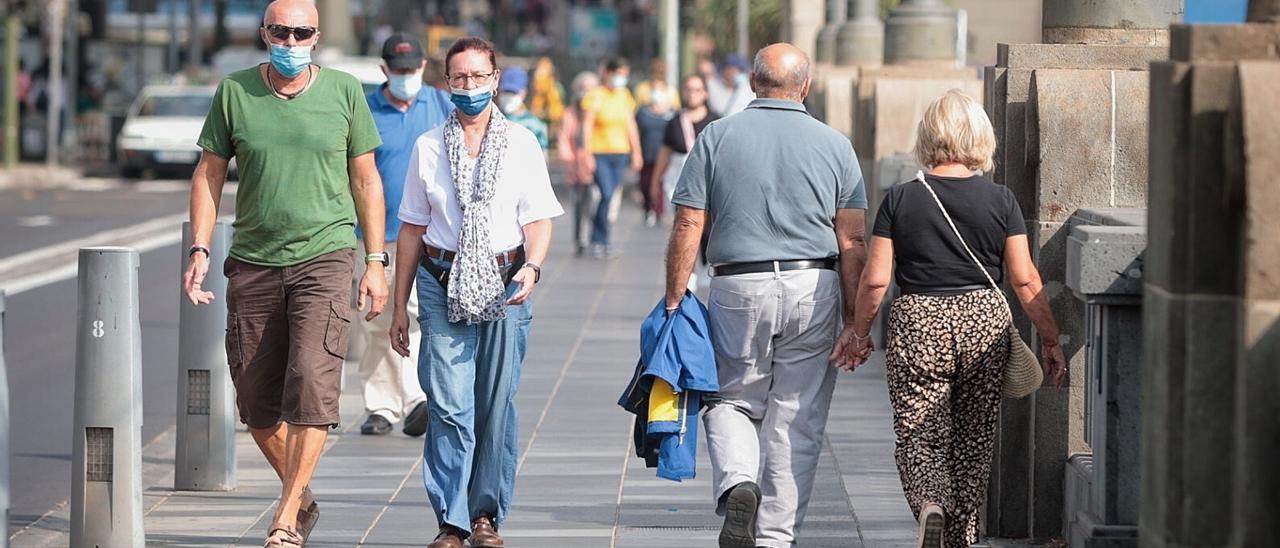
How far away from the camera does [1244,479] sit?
438cm

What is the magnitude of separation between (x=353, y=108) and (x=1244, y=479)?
346cm

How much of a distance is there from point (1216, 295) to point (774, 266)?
7.16 ft

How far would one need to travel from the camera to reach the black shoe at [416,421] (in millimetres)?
9707

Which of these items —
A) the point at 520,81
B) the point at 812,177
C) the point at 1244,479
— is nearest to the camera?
the point at 1244,479

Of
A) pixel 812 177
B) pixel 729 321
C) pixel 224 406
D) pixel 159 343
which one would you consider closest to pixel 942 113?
pixel 812 177

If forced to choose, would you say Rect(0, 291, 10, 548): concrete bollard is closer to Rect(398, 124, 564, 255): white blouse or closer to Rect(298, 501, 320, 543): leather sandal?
Rect(298, 501, 320, 543): leather sandal

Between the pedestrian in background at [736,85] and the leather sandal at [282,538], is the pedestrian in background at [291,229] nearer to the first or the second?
the leather sandal at [282,538]

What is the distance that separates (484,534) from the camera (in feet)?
22.9

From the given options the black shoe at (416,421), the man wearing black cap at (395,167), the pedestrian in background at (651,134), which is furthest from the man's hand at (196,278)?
the pedestrian in background at (651,134)

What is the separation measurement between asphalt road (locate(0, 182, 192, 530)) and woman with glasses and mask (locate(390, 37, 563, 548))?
1.90 meters

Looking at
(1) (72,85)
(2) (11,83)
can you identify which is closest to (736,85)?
(2) (11,83)

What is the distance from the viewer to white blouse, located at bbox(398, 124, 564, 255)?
22.8ft

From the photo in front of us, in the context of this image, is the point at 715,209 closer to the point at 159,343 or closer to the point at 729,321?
the point at 729,321

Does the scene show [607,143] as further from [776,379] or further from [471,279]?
[776,379]
